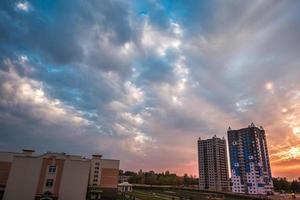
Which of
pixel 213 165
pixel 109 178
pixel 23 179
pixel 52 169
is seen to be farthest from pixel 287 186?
pixel 23 179

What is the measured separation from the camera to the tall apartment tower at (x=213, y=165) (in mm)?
109300

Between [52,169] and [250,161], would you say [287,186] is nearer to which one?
[250,161]

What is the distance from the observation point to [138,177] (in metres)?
128

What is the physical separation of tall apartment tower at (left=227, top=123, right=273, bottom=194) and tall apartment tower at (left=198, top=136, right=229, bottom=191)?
41.7 ft

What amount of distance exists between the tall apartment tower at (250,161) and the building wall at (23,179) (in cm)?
8209

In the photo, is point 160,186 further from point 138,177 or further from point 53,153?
point 53,153

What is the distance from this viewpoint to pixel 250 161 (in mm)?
91938

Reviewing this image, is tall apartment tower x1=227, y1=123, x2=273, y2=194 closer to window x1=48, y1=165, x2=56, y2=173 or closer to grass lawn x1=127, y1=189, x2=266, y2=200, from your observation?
grass lawn x1=127, y1=189, x2=266, y2=200

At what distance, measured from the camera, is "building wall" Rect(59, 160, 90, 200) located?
131ft

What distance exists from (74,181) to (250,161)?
255 feet

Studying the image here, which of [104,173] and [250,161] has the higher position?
[250,161]

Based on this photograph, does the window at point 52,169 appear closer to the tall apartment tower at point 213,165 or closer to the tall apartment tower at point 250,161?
the tall apartment tower at point 250,161

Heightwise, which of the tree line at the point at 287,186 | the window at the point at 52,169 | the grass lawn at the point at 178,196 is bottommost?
the grass lawn at the point at 178,196

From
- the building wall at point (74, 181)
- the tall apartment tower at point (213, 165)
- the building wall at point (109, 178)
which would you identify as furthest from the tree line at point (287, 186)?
the building wall at point (74, 181)
